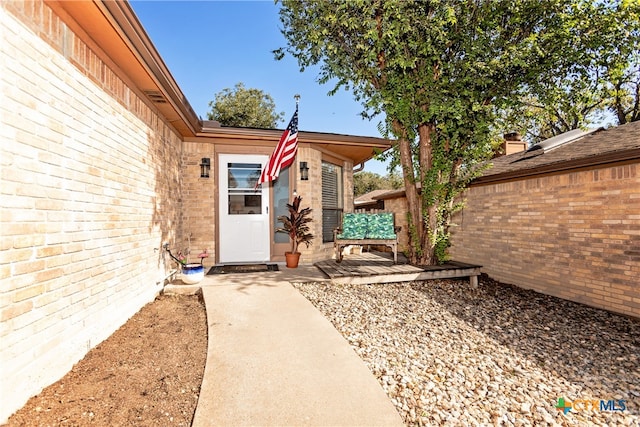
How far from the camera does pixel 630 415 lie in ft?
6.02

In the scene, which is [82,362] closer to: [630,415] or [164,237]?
[164,237]

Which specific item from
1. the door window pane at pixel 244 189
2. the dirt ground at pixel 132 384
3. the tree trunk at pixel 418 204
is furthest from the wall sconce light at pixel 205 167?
the tree trunk at pixel 418 204

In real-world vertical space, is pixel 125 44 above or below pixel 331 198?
above

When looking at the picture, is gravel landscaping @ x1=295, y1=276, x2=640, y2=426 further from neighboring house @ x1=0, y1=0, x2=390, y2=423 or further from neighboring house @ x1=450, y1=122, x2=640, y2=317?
neighboring house @ x1=0, y1=0, x2=390, y2=423

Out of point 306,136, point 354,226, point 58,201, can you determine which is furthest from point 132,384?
point 306,136

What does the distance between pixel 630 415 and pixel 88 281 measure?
4.02 m

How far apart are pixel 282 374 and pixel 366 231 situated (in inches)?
149

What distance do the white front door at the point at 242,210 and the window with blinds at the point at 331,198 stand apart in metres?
1.45

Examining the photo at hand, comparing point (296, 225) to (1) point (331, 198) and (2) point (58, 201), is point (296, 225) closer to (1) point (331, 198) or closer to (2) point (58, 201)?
(1) point (331, 198)

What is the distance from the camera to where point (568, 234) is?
4.17 meters

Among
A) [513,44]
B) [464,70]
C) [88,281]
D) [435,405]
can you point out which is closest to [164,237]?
[88,281]

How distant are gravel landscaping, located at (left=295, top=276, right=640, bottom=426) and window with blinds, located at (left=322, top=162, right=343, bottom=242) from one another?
8.36 feet

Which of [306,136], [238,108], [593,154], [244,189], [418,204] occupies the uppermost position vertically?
[238,108]
